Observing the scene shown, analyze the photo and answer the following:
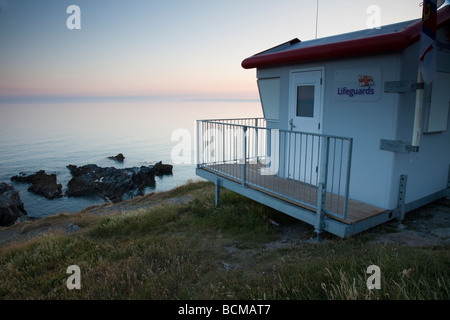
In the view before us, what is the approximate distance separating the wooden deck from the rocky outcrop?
2172 centimetres

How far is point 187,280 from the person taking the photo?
4.22 m

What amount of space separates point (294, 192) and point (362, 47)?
9.70ft

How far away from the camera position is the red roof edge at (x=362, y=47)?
4.66m

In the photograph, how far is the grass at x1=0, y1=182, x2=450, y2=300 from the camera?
320 centimetres

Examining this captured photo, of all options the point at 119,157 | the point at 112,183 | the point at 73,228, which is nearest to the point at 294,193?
the point at 73,228

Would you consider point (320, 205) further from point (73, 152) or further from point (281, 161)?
point (73, 152)

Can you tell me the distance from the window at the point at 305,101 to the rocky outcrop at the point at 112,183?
77.5 feet

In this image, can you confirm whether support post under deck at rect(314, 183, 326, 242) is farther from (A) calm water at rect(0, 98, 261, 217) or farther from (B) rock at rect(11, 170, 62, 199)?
(B) rock at rect(11, 170, 62, 199)

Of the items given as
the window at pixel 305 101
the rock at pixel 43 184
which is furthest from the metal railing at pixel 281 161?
the rock at pixel 43 184

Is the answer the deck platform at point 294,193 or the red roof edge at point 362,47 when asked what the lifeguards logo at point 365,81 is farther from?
the deck platform at point 294,193

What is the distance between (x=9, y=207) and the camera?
21.6 metres

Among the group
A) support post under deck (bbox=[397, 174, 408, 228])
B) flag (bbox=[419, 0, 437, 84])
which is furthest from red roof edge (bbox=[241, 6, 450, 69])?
support post under deck (bbox=[397, 174, 408, 228])
